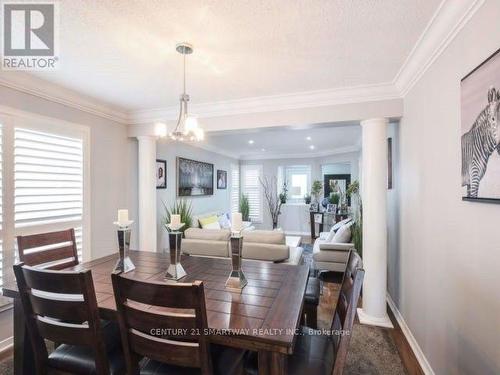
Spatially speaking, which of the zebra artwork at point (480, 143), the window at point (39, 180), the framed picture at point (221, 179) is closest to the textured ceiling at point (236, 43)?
the window at point (39, 180)

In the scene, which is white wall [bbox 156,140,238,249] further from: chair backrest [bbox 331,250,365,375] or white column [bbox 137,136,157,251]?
chair backrest [bbox 331,250,365,375]

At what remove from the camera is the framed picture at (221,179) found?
6.45m

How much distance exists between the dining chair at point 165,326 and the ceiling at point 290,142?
3421 millimetres

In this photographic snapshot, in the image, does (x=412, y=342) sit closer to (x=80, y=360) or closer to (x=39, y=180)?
(x=80, y=360)

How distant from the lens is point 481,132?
126cm

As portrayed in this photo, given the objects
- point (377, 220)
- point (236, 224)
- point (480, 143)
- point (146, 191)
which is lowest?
point (377, 220)

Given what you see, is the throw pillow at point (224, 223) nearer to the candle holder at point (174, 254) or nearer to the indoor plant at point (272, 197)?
the indoor plant at point (272, 197)

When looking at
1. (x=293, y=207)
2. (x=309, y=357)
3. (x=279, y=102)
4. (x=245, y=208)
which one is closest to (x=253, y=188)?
(x=245, y=208)

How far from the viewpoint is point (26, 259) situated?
1796 mm

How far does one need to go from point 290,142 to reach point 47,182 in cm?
445

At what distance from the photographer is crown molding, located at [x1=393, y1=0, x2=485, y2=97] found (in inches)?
55.9

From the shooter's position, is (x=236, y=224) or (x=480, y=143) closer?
(x=480, y=143)

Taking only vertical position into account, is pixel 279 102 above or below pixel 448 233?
above

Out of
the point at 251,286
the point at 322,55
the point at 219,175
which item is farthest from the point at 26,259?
the point at 219,175
